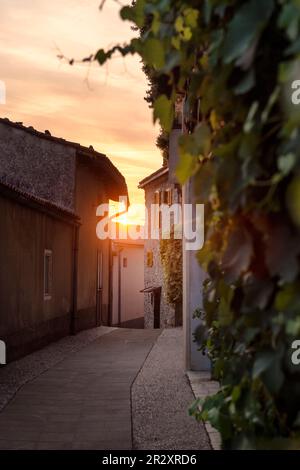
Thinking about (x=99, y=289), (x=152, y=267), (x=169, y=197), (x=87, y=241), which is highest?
(x=169, y=197)

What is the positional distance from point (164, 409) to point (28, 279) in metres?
6.08

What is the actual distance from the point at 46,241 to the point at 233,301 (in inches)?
492

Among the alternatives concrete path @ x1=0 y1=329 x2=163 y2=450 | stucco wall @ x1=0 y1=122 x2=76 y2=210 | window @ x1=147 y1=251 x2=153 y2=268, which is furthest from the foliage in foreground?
window @ x1=147 y1=251 x2=153 y2=268

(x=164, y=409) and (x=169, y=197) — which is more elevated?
(x=169, y=197)

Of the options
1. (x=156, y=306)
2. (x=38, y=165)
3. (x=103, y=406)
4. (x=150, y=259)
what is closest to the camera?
(x=103, y=406)

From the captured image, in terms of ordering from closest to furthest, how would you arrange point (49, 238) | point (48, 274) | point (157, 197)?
point (49, 238), point (48, 274), point (157, 197)

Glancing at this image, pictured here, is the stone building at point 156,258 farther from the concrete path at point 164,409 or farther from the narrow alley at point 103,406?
the concrete path at point 164,409

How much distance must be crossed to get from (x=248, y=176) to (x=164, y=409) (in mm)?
5677

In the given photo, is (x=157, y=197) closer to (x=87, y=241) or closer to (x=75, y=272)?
(x=87, y=241)

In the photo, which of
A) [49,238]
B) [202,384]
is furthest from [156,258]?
[202,384]

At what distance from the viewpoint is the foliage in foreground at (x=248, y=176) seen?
1660 mm

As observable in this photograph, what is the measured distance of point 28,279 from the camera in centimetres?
1252

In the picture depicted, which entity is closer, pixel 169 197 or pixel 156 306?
pixel 169 197

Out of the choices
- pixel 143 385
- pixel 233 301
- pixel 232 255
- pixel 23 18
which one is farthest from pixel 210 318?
pixel 143 385
